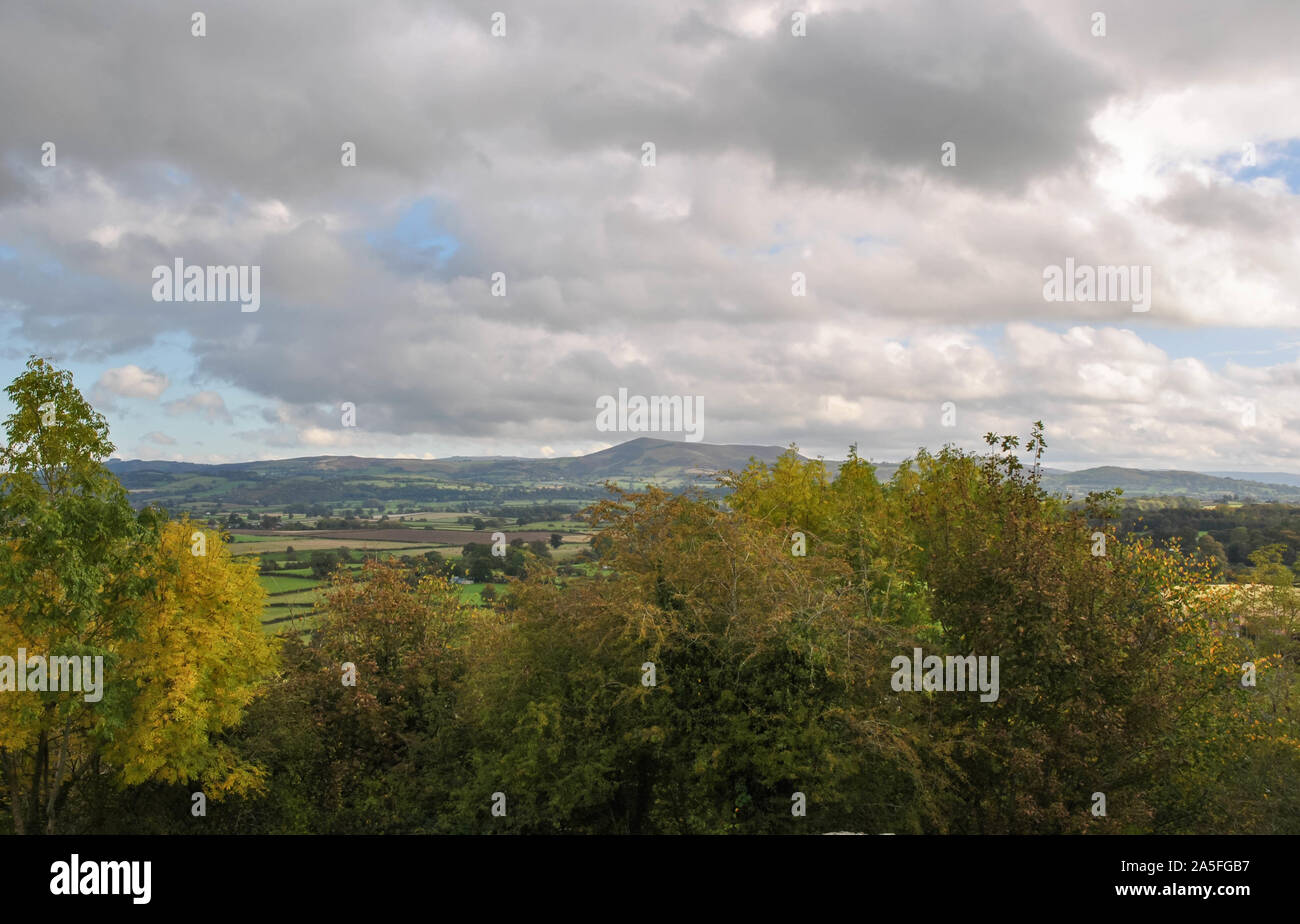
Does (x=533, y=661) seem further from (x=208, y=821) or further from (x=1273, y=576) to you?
(x=1273, y=576)

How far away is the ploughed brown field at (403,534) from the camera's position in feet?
293

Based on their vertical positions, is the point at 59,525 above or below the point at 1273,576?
above

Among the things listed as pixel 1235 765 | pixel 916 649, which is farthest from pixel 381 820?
pixel 1235 765

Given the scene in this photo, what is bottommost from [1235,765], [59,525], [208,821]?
[208,821]

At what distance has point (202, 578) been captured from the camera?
2820 cm

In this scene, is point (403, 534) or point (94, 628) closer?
point (94, 628)

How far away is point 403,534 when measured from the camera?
323 feet

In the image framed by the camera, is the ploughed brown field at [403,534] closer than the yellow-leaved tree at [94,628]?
No

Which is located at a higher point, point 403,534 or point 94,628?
point 94,628

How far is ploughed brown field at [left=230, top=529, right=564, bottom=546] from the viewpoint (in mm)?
89188

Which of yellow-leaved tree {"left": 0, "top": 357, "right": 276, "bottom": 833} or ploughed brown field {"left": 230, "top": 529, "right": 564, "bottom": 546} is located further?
ploughed brown field {"left": 230, "top": 529, "right": 564, "bottom": 546}
